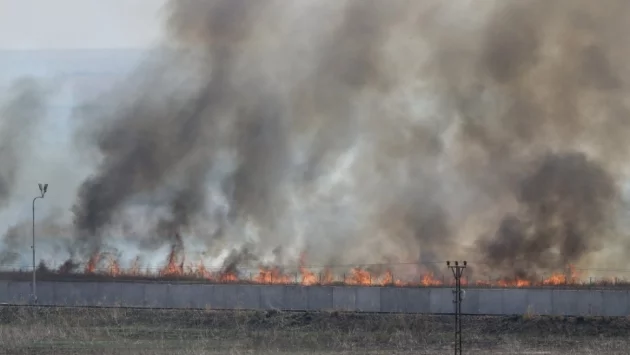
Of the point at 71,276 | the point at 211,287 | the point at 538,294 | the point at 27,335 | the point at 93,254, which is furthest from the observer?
the point at 93,254

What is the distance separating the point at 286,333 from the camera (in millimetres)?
41188

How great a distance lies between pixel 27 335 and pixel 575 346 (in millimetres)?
23969

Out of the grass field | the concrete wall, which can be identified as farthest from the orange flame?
the grass field

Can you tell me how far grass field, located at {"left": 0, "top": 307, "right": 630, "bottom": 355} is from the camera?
1431 inches

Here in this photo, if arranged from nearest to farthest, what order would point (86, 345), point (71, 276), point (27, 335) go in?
point (86, 345), point (27, 335), point (71, 276)

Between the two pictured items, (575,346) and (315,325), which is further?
(315,325)

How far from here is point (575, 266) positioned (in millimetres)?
58531

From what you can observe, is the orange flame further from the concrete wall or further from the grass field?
the grass field

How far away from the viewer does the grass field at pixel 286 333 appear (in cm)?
3634

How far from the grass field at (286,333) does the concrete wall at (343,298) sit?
182 cm

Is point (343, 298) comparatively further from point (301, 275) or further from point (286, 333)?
point (301, 275)

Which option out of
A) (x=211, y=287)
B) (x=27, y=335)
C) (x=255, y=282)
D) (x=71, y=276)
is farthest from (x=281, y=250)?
(x=27, y=335)

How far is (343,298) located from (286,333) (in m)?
5.10

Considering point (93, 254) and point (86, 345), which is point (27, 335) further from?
point (93, 254)
